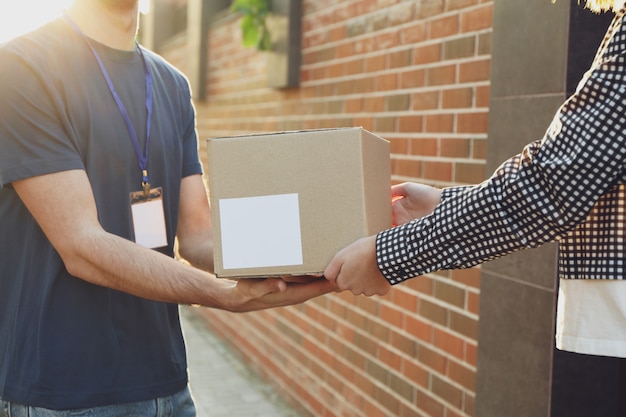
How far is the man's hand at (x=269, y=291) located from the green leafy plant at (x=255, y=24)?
155 inches

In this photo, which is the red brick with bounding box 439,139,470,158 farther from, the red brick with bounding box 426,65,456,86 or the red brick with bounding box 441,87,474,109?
the red brick with bounding box 426,65,456,86

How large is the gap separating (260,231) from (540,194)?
0.67 m

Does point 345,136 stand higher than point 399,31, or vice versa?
point 399,31

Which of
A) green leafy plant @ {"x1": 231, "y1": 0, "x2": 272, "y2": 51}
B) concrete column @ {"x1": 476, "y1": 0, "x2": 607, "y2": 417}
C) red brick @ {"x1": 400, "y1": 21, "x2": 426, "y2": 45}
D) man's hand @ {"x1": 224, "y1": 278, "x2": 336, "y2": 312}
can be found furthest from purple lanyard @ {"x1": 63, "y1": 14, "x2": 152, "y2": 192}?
green leafy plant @ {"x1": 231, "y1": 0, "x2": 272, "y2": 51}

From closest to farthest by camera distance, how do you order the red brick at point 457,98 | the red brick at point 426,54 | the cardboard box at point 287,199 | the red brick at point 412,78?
the cardboard box at point 287,199, the red brick at point 457,98, the red brick at point 426,54, the red brick at point 412,78

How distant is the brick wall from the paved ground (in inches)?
4.9

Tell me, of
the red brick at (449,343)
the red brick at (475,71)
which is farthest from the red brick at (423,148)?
the red brick at (475,71)

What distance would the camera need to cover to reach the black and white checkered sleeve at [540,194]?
195cm

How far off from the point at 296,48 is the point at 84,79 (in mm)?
3376

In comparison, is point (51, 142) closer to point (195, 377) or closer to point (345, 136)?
point (345, 136)

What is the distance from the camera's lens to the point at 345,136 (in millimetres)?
2152

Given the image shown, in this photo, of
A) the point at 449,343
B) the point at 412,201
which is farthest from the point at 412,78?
the point at 412,201

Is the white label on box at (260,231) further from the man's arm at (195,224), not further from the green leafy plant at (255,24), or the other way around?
the green leafy plant at (255,24)

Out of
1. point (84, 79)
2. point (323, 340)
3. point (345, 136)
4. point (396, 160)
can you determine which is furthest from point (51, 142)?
point (323, 340)
